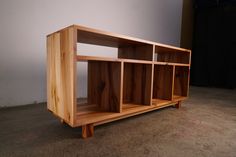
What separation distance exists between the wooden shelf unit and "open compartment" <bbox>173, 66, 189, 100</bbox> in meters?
0.16

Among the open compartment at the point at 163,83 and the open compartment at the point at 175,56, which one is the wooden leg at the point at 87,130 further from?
the open compartment at the point at 175,56

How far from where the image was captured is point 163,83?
4.41 feet

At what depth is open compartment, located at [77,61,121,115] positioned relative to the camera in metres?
0.88

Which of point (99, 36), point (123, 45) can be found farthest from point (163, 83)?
point (99, 36)

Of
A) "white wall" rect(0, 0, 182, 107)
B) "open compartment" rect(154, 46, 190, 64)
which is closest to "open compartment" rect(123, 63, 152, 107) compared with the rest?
"open compartment" rect(154, 46, 190, 64)

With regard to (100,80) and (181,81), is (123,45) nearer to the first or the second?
(100,80)

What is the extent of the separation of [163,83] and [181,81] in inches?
11.3

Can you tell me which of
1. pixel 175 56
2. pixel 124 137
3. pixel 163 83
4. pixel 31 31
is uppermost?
pixel 31 31

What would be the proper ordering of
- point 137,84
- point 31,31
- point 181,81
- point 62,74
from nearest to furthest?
1. point 62,74
2. point 137,84
3. point 31,31
4. point 181,81

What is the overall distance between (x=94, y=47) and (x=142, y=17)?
3.14 feet

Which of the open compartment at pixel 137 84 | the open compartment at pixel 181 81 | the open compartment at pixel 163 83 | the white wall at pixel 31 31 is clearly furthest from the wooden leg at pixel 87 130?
the open compartment at pixel 181 81

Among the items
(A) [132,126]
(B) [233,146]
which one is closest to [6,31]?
(A) [132,126]

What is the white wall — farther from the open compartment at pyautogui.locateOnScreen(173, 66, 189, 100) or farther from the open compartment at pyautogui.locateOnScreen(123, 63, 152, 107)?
the open compartment at pyautogui.locateOnScreen(173, 66, 189, 100)

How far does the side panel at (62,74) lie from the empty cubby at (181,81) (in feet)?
3.52
